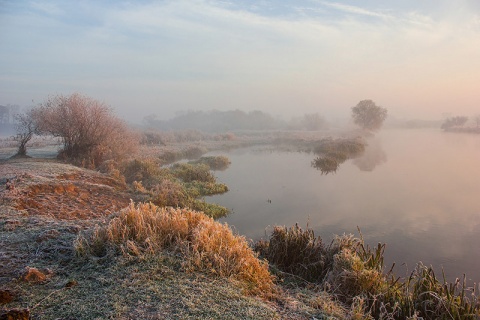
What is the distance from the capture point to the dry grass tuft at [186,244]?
5.22 metres

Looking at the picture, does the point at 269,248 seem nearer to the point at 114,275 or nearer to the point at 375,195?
the point at 114,275

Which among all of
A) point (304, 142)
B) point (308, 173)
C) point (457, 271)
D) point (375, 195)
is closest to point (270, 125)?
point (304, 142)

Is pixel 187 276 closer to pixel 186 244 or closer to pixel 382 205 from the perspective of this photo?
pixel 186 244

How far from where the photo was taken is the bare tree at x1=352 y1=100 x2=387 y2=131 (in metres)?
61.0

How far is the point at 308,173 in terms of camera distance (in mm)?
23016

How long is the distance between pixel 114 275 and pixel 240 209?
9.61 meters

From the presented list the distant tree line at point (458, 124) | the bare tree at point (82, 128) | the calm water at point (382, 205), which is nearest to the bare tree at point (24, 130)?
the bare tree at point (82, 128)

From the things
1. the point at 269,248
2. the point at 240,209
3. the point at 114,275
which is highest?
the point at 114,275

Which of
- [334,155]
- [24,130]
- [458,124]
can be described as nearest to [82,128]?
[24,130]

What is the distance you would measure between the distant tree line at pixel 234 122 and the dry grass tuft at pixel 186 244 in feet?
278

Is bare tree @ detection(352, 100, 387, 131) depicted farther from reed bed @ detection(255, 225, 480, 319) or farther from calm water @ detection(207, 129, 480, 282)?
reed bed @ detection(255, 225, 480, 319)

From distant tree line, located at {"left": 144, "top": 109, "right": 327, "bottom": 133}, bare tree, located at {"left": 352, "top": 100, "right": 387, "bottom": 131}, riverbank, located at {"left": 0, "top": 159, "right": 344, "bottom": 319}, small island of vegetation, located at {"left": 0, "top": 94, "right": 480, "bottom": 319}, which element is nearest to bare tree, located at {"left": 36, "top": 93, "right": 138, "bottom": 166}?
small island of vegetation, located at {"left": 0, "top": 94, "right": 480, "bottom": 319}

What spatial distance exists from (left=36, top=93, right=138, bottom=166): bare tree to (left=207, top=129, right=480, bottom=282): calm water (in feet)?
23.7

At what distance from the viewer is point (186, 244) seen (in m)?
5.65
